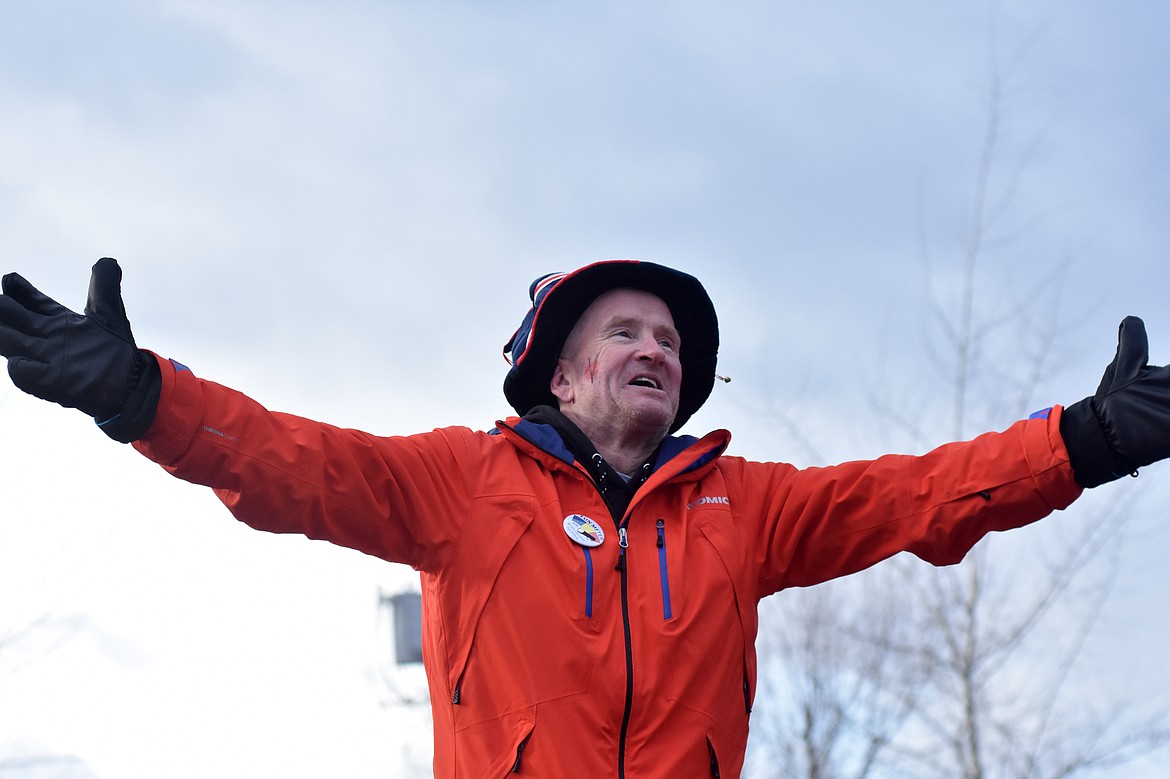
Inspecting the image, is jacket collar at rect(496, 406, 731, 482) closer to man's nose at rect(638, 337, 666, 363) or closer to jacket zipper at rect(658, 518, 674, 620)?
jacket zipper at rect(658, 518, 674, 620)

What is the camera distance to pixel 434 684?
3867 millimetres

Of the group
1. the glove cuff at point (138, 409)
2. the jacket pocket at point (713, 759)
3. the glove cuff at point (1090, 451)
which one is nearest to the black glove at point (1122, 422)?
the glove cuff at point (1090, 451)

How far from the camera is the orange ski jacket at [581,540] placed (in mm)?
3514

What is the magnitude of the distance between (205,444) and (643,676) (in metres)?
1.27

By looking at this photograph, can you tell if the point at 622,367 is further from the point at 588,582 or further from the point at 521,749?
the point at 521,749

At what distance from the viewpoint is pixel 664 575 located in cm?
379

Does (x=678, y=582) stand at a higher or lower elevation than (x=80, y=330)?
lower

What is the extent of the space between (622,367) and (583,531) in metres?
0.81

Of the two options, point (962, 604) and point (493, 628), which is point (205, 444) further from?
point (962, 604)

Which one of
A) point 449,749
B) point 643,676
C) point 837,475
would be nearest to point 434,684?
point 449,749

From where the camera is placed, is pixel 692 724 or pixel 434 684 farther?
pixel 434 684

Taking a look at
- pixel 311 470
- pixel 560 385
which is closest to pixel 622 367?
pixel 560 385

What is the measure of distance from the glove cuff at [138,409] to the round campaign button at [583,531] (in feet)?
3.85

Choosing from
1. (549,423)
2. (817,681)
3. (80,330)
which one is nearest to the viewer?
(80,330)
